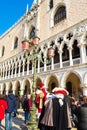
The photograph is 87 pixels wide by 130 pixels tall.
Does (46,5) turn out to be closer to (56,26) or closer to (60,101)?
(56,26)

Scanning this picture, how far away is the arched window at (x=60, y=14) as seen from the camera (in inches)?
701

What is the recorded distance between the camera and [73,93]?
16094 mm

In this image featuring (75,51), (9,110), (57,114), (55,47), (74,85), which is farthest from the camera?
(55,47)

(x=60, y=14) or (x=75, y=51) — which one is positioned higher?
(x=60, y=14)

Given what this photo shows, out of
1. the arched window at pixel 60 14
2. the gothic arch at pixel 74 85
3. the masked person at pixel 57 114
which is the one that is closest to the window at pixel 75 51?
the gothic arch at pixel 74 85

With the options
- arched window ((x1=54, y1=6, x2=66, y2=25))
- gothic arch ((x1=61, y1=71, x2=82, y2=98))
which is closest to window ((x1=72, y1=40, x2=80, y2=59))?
gothic arch ((x1=61, y1=71, x2=82, y2=98))

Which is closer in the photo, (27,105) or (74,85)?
(27,105)

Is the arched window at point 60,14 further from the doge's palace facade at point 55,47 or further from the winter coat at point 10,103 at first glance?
the winter coat at point 10,103

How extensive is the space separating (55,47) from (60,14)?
4.09m

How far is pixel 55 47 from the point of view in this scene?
16859 millimetres

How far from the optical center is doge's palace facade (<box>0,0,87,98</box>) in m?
14.2

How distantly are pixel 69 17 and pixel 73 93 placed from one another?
747 cm

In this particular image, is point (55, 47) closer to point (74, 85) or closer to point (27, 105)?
point (74, 85)

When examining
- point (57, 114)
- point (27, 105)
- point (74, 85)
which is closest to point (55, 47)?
point (74, 85)
